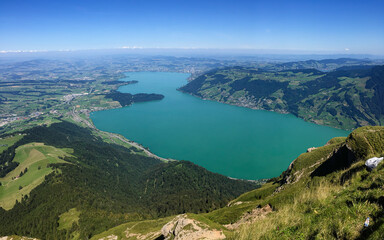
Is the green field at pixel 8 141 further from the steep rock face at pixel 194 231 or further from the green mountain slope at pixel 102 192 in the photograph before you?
the steep rock face at pixel 194 231

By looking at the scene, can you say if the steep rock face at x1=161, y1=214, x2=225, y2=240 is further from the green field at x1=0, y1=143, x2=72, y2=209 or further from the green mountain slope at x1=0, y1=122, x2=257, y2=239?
the green field at x1=0, y1=143, x2=72, y2=209

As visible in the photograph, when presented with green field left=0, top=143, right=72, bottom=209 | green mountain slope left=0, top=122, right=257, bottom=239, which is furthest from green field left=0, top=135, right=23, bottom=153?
green field left=0, top=143, right=72, bottom=209

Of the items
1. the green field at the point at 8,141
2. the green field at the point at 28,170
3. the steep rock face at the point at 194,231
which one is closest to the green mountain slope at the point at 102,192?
the green field at the point at 28,170

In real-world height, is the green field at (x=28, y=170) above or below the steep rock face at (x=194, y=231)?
below

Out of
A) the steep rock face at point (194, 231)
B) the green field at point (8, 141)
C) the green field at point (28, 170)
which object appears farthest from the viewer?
the green field at point (8, 141)

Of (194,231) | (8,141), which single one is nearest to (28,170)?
(8,141)

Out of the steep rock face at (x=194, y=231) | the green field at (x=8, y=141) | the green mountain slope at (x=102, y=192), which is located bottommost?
the green mountain slope at (x=102, y=192)
